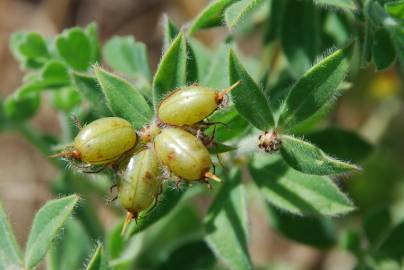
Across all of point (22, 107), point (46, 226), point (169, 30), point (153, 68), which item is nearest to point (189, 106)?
point (169, 30)

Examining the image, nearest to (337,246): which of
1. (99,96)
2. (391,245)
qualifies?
(391,245)

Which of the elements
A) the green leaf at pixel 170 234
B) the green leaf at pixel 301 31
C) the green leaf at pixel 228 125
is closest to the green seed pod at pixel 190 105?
the green leaf at pixel 228 125

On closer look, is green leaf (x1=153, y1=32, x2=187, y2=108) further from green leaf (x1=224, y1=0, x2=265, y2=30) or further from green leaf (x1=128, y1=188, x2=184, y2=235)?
green leaf (x1=128, y1=188, x2=184, y2=235)

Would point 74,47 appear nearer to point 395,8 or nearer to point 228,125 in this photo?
point 228,125

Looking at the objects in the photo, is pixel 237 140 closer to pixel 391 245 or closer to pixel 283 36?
pixel 283 36

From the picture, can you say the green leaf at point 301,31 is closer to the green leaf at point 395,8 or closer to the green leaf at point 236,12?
the green leaf at point 395,8

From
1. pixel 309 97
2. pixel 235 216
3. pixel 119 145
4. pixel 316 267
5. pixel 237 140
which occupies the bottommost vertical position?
pixel 316 267
